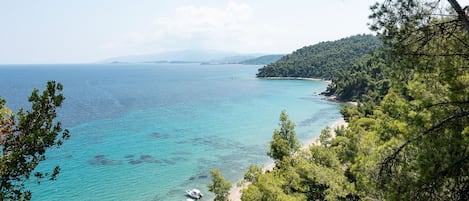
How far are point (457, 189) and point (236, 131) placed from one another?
46.7m

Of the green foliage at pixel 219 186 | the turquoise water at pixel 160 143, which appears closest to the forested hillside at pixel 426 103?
the green foliage at pixel 219 186

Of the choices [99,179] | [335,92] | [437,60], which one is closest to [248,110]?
[335,92]

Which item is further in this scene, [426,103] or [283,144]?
[283,144]

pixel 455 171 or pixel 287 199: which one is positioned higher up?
pixel 455 171

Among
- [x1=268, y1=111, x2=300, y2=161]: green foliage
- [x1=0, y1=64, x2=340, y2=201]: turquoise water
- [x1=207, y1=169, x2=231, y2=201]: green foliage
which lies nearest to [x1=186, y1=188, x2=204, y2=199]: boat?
[x1=0, y1=64, x2=340, y2=201]: turquoise water

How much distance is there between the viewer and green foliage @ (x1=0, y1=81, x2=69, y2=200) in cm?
737

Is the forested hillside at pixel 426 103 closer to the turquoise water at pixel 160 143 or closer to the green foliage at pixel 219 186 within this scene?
the green foliage at pixel 219 186

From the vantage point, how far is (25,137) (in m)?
7.57

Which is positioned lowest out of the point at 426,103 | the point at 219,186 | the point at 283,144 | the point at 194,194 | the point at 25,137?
the point at 194,194

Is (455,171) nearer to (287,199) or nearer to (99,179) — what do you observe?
(287,199)

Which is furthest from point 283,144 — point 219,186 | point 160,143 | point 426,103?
point 160,143

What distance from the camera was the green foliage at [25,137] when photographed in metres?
7.37

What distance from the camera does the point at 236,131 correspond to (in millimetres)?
53406

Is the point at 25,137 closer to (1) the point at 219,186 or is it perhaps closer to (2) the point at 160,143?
(1) the point at 219,186
